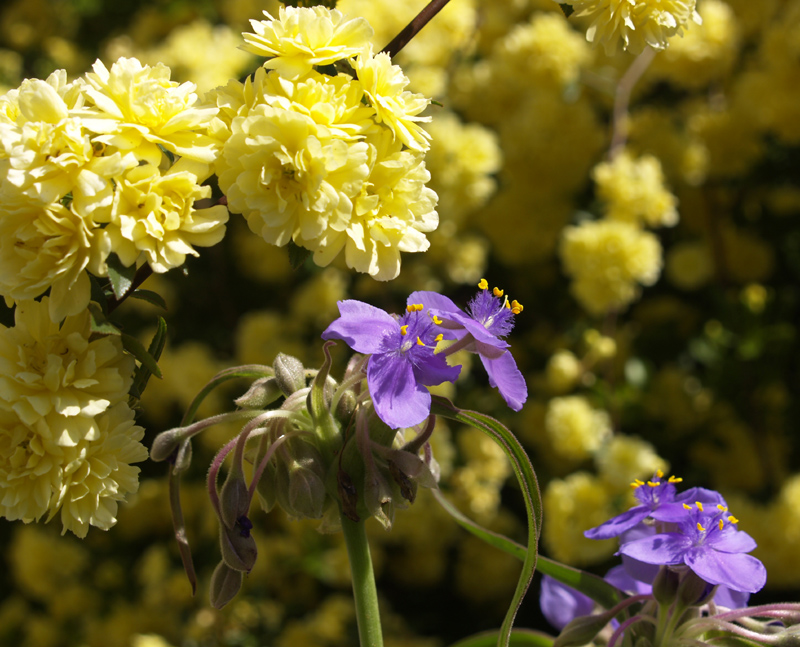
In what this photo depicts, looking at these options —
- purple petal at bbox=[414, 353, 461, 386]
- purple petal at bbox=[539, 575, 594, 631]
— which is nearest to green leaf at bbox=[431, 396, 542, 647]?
purple petal at bbox=[414, 353, 461, 386]

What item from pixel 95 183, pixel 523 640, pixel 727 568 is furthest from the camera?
pixel 523 640

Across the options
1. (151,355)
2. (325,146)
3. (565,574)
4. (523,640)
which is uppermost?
(325,146)

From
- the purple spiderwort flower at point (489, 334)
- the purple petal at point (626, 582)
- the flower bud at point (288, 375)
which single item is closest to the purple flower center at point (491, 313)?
the purple spiderwort flower at point (489, 334)

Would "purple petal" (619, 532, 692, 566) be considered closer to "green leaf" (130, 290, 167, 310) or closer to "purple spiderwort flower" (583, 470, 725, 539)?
"purple spiderwort flower" (583, 470, 725, 539)

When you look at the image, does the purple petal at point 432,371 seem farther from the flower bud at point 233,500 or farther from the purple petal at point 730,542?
the purple petal at point 730,542

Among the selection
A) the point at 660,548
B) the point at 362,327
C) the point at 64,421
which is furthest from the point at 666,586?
the point at 64,421

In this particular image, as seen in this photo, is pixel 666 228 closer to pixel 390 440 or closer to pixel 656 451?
pixel 656 451

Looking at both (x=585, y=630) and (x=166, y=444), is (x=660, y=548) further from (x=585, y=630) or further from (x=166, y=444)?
(x=166, y=444)

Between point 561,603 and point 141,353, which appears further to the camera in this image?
point 561,603
